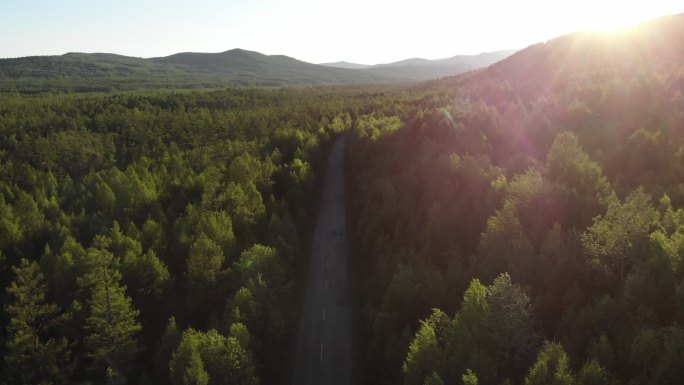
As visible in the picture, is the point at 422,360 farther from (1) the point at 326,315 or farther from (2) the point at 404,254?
(1) the point at 326,315

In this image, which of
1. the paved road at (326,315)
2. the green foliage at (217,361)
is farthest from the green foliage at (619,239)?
the green foliage at (217,361)

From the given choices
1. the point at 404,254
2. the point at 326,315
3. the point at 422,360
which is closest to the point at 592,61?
the point at 404,254

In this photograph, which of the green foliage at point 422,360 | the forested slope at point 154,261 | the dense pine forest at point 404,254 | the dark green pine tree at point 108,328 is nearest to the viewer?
the dense pine forest at point 404,254

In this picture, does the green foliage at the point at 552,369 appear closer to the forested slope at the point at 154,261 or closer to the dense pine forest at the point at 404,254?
the dense pine forest at the point at 404,254

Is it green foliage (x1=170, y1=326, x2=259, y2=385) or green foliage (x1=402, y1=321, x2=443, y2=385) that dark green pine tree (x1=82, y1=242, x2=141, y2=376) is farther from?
green foliage (x1=402, y1=321, x2=443, y2=385)

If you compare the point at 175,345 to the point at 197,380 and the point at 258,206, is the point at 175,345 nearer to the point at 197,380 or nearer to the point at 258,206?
the point at 197,380

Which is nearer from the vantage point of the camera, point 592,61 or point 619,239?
point 619,239

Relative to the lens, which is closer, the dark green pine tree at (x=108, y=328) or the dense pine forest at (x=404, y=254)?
the dense pine forest at (x=404, y=254)

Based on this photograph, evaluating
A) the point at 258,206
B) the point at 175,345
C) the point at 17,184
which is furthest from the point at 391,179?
the point at 17,184
